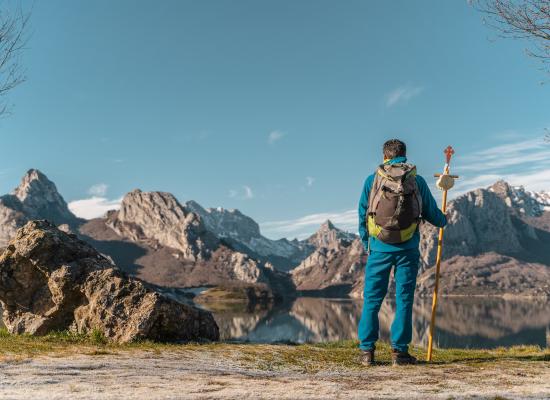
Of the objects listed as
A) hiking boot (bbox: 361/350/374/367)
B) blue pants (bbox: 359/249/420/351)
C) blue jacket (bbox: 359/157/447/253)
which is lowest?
hiking boot (bbox: 361/350/374/367)

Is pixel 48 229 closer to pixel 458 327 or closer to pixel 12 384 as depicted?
pixel 12 384

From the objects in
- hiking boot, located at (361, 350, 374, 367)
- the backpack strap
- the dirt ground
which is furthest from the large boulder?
the backpack strap

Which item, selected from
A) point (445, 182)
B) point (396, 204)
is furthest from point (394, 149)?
point (445, 182)

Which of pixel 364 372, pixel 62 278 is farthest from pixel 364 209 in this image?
pixel 62 278

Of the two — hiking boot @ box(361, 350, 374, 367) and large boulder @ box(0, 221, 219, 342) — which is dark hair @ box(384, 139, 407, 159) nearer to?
hiking boot @ box(361, 350, 374, 367)

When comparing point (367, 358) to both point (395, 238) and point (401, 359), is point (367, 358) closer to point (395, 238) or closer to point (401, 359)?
point (401, 359)

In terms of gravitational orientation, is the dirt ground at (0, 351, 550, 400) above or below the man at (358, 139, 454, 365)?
below

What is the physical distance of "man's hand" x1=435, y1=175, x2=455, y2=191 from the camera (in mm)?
11703

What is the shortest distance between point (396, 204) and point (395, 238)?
78 centimetres

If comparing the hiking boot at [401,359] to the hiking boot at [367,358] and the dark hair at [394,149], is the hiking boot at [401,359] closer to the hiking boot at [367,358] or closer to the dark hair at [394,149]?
the hiking boot at [367,358]

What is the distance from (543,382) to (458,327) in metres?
178

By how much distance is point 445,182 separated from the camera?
11758mm

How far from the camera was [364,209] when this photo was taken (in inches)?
423

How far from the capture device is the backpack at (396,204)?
9758mm
